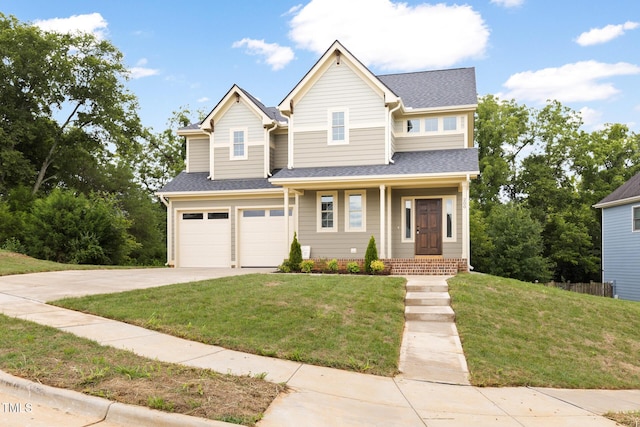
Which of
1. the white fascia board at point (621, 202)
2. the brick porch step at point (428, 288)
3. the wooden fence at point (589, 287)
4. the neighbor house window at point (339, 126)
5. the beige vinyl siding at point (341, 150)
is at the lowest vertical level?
the wooden fence at point (589, 287)

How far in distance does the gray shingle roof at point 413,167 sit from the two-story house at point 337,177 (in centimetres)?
4

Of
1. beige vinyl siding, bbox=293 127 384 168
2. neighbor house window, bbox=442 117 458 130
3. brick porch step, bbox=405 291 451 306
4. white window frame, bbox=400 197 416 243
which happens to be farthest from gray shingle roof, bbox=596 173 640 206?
brick porch step, bbox=405 291 451 306

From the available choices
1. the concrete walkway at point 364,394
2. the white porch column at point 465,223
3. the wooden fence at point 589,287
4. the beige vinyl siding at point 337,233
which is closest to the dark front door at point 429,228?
the white porch column at point 465,223

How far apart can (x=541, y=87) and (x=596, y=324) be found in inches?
1174

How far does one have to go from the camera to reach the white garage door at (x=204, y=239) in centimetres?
1878

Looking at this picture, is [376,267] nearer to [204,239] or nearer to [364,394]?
[204,239]

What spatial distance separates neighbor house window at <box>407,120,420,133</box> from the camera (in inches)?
703

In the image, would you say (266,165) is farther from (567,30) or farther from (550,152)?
(550,152)

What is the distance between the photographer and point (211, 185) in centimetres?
1894

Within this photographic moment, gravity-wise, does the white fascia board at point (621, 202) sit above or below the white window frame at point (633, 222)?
above

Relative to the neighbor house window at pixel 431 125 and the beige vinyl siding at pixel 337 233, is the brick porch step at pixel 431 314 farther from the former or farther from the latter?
the neighbor house window at pixel 431 125

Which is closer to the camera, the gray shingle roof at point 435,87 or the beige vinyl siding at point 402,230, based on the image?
the beige vinyl siding at point 402,230

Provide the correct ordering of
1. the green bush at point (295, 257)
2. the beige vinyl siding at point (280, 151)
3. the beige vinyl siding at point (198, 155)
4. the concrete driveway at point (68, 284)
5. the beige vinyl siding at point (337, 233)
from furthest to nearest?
the beige vinyl siding at point (198, 155), the beige vinyl siding at point (280, 151), the beige vinyl siding at point (337, 233), the green bush at point (295, 257), the concrete driveway at point (68, 284)

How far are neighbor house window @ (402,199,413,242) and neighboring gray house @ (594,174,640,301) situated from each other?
39.2 ft
